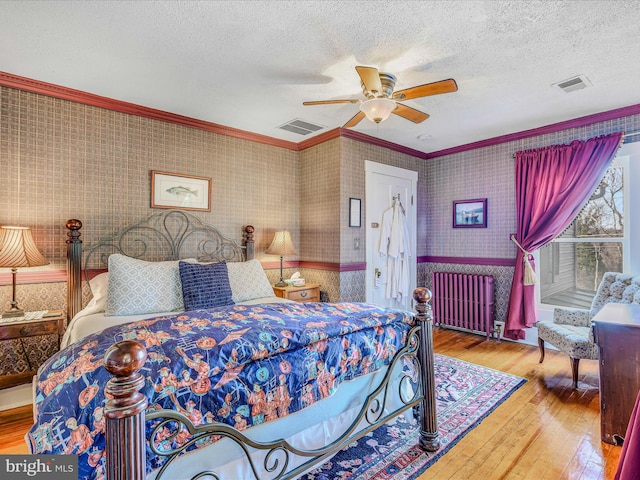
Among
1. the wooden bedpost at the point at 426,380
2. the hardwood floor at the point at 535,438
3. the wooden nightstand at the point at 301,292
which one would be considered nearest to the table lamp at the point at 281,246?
the wooden nightstand at the point at 301,292

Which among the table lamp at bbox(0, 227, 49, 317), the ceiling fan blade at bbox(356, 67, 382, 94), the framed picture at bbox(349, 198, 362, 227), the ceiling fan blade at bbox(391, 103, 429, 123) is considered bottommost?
the table lamp at bbox(0, 227, 49, 317)

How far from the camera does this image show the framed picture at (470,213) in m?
4.48

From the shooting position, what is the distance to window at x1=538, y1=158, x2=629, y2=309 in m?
3.51

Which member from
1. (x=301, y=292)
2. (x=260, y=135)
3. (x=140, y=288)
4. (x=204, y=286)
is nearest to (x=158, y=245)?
(x=140, y=288)

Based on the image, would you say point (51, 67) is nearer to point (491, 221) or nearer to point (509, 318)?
point (491, 221)

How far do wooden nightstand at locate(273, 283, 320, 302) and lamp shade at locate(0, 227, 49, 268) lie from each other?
2.18 m

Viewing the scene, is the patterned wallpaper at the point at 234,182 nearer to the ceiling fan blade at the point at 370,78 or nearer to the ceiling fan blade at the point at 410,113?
the ceiling fan blade at the point at 410,113

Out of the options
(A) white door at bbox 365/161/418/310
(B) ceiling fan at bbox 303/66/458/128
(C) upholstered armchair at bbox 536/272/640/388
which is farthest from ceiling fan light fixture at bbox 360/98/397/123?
(C) upholstered armchair at bbox 536/272/640/388

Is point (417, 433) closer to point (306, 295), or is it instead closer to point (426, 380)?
point (426, 380)

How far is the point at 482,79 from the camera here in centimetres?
275

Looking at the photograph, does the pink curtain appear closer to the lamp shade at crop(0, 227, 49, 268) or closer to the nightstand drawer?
the nightstand drawer

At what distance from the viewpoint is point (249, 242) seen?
4012mm

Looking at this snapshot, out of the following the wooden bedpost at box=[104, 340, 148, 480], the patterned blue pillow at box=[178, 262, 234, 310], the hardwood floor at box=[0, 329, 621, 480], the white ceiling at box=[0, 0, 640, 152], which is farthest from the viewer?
the patterned blue pillow at box=[178, 262, 234, 310]

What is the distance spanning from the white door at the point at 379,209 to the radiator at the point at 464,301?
1.49ft
